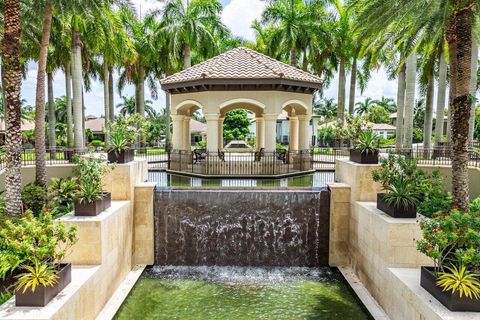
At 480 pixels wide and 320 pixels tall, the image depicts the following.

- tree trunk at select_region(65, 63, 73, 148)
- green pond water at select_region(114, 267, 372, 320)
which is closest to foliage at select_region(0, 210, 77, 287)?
green pond water at select_region(114, 267, 372, 320)

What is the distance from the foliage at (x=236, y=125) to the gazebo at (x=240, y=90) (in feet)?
79.8

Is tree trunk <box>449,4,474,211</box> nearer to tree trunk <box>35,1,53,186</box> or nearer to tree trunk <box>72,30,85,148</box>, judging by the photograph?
tree trunk <box>35,1,53,186</box>

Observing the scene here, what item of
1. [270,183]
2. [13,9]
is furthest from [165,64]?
[13,9]

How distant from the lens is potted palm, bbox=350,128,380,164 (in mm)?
12242

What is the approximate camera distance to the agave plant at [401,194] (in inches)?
385

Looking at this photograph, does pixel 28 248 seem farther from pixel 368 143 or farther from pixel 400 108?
pixel 400 108

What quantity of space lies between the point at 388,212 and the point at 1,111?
39.7m

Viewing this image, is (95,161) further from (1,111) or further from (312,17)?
(1,111)

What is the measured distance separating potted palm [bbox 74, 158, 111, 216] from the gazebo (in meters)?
9.12

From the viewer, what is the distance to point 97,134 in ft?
174

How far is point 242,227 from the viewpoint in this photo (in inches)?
515

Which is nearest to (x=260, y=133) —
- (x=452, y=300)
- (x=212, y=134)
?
(x=212, y=134)

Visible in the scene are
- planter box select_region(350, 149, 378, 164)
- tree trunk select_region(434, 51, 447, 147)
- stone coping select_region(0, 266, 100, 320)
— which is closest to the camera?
stone coping select_region(0, 266, 100, 320)

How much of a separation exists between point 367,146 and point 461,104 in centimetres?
332
